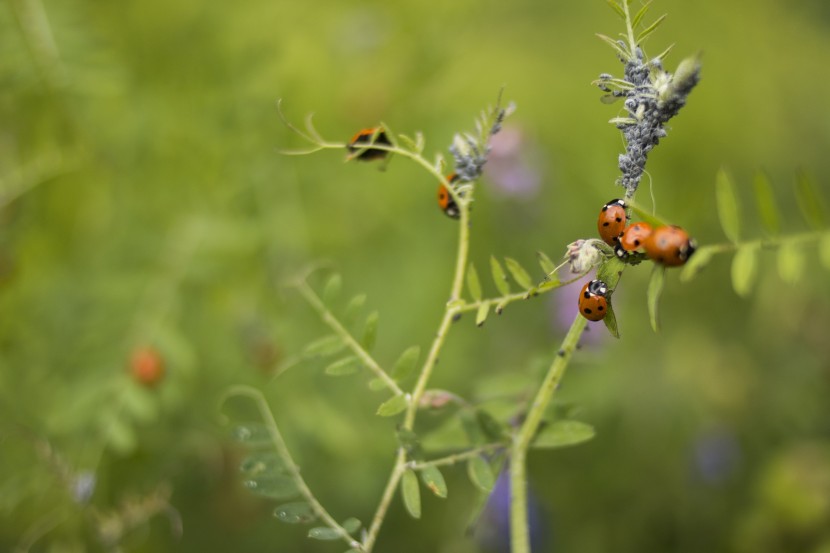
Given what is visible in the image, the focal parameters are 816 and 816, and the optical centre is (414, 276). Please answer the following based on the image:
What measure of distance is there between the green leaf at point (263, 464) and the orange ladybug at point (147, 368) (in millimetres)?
512

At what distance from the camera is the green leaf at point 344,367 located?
0.68 m

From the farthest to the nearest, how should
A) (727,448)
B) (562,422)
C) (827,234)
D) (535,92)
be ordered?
1. (535,92)
2. (727,448)
3. (562,422)
4. (827,234)

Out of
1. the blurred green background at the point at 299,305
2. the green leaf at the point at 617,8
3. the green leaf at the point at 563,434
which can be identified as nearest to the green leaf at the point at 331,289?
the green leaf at the point at 563,434

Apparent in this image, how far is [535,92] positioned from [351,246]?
0.81 m

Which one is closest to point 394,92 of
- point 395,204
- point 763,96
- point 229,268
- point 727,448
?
point 395,204

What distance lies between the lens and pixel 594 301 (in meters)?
0.56

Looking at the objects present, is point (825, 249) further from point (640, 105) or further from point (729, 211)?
point (640, 105)

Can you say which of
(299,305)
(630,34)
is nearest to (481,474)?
(630,34)

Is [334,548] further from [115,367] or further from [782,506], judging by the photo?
[782,506]

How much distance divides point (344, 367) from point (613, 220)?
0.87 ft

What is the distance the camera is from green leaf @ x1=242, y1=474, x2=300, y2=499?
0.66m

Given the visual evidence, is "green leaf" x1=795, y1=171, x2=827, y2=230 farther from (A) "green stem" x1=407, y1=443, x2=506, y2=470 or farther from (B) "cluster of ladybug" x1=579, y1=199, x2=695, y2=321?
(A) "green stem" x1=407, y1=443, x2=506, y2=470

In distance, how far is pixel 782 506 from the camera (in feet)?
4.43

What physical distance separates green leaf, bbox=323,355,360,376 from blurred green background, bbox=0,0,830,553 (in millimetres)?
420
